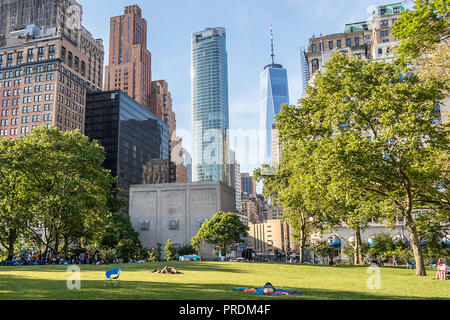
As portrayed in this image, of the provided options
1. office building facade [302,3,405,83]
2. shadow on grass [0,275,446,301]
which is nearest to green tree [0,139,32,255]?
shadow on grass [0,275,446,301]

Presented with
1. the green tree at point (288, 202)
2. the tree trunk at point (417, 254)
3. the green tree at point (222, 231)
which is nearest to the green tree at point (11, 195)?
the green tree at point (288, 202)

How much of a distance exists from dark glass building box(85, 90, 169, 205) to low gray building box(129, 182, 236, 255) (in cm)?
4345

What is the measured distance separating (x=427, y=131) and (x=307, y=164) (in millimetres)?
9030

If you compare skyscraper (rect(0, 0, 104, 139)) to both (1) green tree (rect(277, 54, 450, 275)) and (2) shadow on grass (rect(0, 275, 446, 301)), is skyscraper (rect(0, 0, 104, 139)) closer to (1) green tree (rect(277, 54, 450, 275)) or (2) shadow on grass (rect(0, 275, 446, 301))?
(1) green tree (rect(277, 54, 450, 275))

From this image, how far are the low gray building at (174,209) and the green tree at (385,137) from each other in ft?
207

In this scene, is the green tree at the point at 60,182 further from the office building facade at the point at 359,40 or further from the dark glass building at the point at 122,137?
the dark glass building at the point at 122,137

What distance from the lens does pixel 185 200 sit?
94562 mm

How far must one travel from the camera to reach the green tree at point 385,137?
25.3 meters

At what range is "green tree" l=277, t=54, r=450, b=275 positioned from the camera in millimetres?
25344

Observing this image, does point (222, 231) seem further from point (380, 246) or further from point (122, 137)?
point (122, 137)

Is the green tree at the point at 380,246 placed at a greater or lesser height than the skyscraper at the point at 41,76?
lesser

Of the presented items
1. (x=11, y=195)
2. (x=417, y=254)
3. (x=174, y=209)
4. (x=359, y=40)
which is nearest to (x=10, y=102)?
(x=174, y=209)
